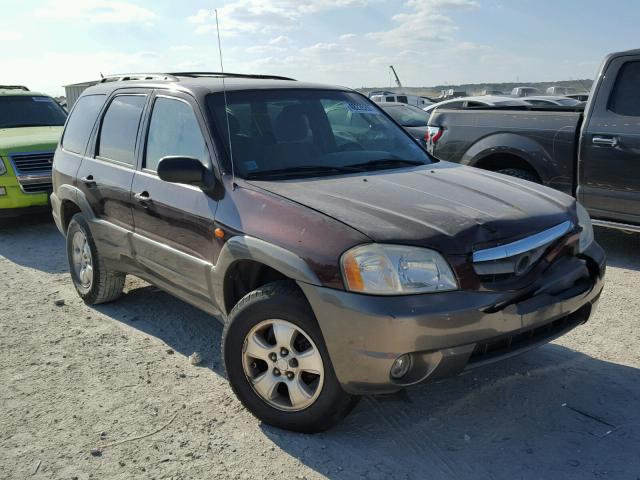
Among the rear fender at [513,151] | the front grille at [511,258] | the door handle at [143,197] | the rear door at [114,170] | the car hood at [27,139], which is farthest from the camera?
the car hood at [27,139]

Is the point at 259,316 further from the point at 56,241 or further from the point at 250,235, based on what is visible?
the point at 56,241

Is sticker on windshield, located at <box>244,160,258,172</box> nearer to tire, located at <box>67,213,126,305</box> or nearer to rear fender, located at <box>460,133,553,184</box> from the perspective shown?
tire, located at <box>67,213,126,305</box>

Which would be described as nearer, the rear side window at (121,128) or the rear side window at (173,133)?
the rear side window at (173,133)

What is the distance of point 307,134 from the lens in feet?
13.0

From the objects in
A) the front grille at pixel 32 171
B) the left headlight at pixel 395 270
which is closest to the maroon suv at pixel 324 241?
the left headlight at pixel 395 270

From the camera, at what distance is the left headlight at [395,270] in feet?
8.95

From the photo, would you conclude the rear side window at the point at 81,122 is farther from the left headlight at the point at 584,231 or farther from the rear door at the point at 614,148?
the rear door at the point at 614,148

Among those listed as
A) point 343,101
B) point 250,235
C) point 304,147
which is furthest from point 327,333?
point 343,101

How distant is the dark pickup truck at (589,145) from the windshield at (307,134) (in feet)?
7.91

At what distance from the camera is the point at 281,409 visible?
10.4 ft

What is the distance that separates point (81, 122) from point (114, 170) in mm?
1019

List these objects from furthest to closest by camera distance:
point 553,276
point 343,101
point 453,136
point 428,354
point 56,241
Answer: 1. point 56,241
2. point 453,136
3. point 343,101
4. point 553,276
5. point 428,354

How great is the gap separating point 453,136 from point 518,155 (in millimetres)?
848

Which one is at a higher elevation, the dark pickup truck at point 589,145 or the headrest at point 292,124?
the headrest at point 292,124
